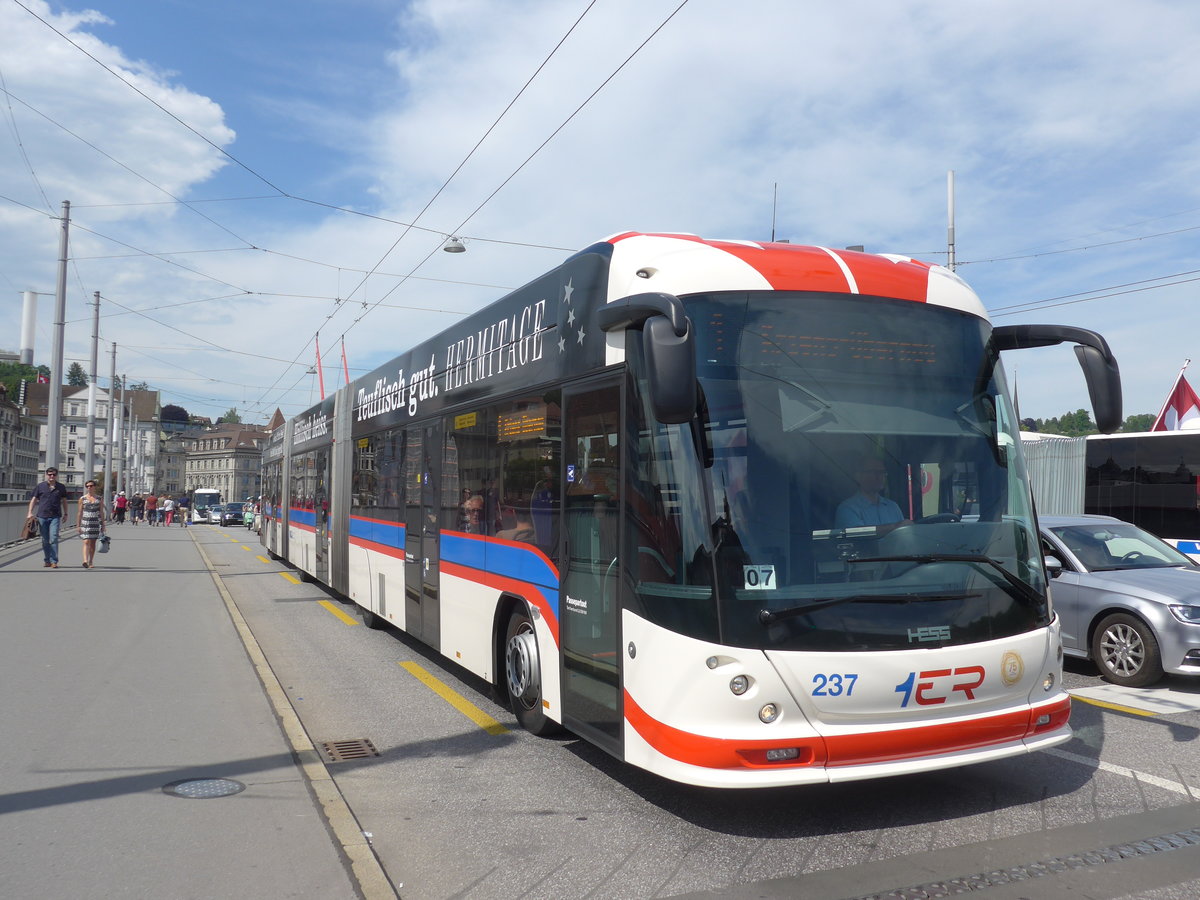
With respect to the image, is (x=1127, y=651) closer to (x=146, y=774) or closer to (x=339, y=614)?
(x=146, y=774)

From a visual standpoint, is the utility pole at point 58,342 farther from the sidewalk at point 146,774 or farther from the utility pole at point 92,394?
the sidewalk at point 146,774

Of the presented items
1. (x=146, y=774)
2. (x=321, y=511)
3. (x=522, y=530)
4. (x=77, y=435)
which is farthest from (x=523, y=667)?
(x=77, y=435)

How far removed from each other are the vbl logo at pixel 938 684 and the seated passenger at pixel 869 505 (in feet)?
2.27

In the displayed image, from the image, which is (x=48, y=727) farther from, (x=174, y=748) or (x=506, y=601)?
(x=506, y=601)

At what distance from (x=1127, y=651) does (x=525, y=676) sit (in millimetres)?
5389

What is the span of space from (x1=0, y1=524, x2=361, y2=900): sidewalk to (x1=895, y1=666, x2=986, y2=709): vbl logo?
2554 millimetres

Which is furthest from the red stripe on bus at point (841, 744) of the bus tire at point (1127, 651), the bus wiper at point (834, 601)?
the bus tire at point (1127, 651)

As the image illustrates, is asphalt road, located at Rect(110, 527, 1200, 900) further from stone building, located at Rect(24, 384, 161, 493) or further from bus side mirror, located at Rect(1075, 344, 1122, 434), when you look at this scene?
stone building, located at Rect(24, 384, 161, 493)

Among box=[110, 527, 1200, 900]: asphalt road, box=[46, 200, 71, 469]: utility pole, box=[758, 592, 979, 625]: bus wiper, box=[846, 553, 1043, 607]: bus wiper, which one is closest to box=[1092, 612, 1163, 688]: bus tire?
box=[110, 527, 1200, 900]: asphalt road

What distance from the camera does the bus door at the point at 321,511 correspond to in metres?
14.9


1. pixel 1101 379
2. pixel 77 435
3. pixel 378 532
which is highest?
pixel 77 435

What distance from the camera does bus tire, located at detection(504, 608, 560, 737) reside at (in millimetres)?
6578

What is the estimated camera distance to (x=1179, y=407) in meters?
18.3

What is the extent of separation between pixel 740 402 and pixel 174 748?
414 cm
